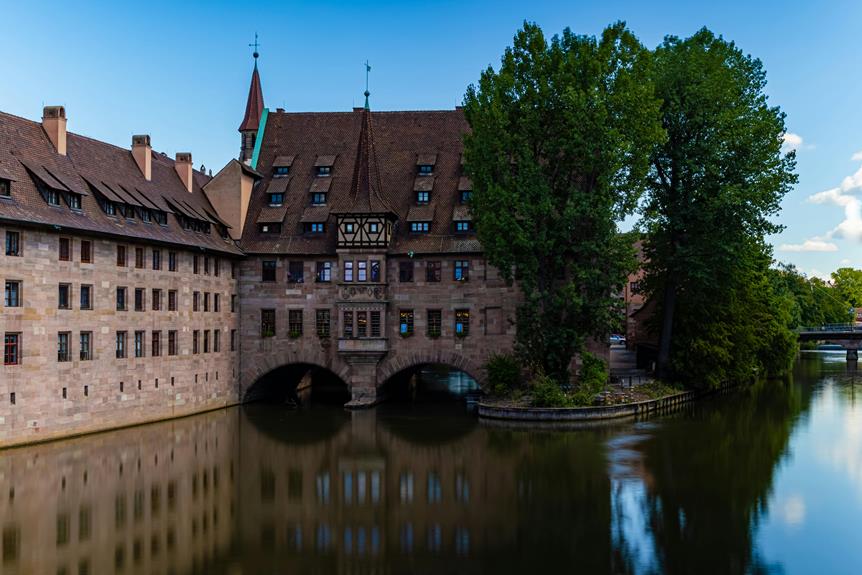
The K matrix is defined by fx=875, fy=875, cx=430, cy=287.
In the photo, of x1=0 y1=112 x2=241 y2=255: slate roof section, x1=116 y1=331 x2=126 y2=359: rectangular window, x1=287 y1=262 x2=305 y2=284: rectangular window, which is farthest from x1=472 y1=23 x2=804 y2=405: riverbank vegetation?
x1=116 y1=331 x2=126 y2=359: rectangular window

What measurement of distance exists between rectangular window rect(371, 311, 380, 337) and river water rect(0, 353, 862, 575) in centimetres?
638

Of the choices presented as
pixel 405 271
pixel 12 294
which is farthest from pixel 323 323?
pixel 12 294

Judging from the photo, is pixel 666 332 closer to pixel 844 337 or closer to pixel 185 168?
pixel 185 168

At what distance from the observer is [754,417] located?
43.5 m

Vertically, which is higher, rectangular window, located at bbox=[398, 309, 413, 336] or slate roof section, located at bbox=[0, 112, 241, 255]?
slate roof section, located at bbox=[0, 112, 241, 255]

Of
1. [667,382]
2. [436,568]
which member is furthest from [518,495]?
[667,382]

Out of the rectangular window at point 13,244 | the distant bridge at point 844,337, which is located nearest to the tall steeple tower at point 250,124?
the rectangular window at point 13,244

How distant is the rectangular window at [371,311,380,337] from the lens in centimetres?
4622

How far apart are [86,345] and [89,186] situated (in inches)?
283

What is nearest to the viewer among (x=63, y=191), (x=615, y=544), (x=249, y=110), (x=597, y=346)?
(x=615, y=544)

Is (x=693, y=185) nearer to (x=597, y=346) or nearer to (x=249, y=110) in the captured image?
(x=597, y=346)

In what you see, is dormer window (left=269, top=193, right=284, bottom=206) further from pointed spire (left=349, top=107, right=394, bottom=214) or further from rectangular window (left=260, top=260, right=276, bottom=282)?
pointed spire (left=349, top=107, right=394, bottom=214)

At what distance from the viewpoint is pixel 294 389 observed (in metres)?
54.6

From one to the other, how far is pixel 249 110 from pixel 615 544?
46623 millimetres
